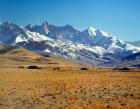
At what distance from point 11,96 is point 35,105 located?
6.58 m

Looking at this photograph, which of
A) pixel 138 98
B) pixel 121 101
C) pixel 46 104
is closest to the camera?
pixel 46 104

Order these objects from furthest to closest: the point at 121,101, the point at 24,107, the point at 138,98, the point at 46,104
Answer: the point at 138,98
the point at 121,101
the point at 46,104
the point at 24,107

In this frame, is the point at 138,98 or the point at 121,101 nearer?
the point at 121,101

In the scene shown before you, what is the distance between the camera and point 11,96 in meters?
35.9

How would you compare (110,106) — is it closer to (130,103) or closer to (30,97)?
(130,103)

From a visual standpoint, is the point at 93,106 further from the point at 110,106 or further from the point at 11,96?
the point at 11,96

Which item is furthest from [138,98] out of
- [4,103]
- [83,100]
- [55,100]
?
[4,103]

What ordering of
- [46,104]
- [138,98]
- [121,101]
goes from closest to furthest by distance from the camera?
[46,104], [121,101], [138,98]

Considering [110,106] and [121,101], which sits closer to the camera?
[110,106]

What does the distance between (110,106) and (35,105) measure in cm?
617

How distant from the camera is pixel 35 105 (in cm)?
3005

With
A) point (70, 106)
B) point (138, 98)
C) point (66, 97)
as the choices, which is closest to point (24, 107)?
point (70, 106)

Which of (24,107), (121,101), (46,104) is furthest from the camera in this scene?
(121,101)

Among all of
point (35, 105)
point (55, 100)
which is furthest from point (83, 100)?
point (35, 105)
